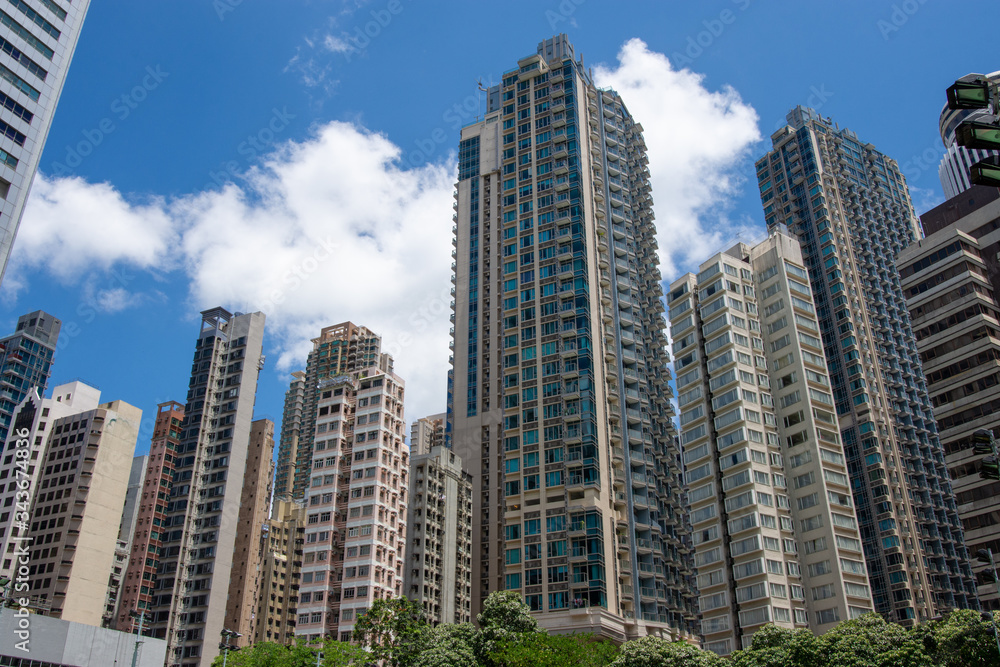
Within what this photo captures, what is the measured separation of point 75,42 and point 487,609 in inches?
2063

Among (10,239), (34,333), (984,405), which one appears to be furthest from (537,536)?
(34,333)

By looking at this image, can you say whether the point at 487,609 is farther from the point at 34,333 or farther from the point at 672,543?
the point at 34,333

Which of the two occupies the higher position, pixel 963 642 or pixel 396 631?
pixel 396 631

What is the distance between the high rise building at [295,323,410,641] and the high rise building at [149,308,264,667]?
20.0m

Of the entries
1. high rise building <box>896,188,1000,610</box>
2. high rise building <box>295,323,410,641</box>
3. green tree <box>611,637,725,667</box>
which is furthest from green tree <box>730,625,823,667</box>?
high rise building <box>295,323,410,641</box>

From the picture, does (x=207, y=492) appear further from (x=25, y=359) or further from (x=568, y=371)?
(x=568, y=371)

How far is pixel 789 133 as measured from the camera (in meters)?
139

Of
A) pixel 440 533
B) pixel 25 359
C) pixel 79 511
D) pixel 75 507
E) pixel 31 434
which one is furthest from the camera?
pixel 25 359

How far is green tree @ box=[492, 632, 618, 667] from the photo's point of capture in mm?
55344

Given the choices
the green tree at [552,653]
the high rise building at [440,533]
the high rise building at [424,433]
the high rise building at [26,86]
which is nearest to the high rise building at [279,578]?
the high rise building at [424,433]

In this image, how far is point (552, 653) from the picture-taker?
186 ft

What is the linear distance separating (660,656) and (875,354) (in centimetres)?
8026

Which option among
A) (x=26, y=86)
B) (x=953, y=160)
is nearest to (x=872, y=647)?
(x=26, y=86)

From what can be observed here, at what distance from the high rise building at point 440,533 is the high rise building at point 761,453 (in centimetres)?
3407
